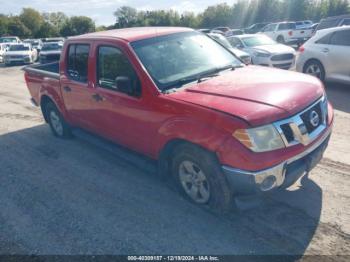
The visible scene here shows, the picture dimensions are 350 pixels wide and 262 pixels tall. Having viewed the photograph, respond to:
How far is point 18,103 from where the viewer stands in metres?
9.96

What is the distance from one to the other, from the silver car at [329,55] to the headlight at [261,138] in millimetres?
6063

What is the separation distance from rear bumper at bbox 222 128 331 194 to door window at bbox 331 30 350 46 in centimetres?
608

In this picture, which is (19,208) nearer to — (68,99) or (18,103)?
(68,99)

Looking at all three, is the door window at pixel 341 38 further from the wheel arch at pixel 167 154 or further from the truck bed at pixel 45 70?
the truck bed at pixel 45 70

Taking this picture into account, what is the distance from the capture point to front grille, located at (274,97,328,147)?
3.09 metres

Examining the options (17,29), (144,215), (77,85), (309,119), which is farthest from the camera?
(17,29)

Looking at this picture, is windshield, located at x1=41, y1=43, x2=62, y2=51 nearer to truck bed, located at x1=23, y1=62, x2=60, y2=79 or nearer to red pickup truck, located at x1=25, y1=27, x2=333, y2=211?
truck bed, located at x1=23, y1=62, x2=60, y2=79

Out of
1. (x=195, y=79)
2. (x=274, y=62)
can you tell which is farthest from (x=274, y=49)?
(x=195, y=79)

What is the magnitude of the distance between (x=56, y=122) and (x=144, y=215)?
3.53 meters

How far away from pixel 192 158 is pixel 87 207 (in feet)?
5.00

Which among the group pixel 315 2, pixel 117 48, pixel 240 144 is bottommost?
pixel 240 144

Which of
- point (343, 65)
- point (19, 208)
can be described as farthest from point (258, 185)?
point (343, 65)

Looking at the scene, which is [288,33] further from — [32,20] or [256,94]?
[32,20]

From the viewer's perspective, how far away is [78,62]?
5145 millimetres
